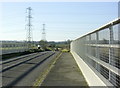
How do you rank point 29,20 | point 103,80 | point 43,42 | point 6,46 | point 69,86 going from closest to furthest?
point 103,80 < point 69,86 < point 6,46 < point 29,20 < point 43,42

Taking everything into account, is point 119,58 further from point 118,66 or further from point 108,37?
point 108,37

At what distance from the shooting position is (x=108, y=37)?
24.3ft

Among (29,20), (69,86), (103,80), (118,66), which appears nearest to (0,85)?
(69,86)

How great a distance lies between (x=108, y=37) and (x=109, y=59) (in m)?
0.61

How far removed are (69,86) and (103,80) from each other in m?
3.06

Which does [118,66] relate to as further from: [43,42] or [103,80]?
[43,42]

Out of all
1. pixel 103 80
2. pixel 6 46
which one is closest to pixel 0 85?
pixel 103 80

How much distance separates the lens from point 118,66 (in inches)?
253

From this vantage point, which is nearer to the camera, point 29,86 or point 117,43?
point 117,43

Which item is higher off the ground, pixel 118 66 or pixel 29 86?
pixel 118 66

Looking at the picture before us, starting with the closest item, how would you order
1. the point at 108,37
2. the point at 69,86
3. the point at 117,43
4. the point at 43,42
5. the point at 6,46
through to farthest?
1. the point at 117,43
2. the point at 108,37
3. the point at 69,86
4. the point at 6,46
5. the point at 43,42

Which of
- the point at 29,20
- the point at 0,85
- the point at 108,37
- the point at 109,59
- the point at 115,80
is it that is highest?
the point at 29,20

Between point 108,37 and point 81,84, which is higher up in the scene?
point 108,37

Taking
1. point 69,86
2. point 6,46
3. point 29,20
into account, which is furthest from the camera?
point 29,20
